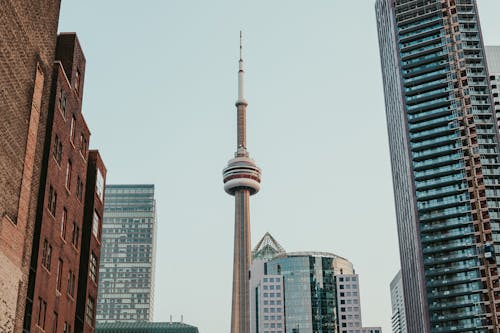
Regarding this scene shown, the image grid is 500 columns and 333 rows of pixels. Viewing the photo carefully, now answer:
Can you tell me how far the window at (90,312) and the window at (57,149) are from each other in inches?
611

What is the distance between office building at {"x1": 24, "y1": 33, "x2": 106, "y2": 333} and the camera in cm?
4628

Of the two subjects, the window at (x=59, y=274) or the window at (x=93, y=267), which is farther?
the window at (x=93, y=267)

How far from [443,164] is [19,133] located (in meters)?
142

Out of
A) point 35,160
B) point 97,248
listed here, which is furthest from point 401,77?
point 35,160

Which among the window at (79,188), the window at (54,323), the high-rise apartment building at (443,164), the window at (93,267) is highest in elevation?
the high-rise apartment building at (443,164)

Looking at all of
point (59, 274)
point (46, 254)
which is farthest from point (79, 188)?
point (46, 254)

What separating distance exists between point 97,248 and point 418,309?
11384cm

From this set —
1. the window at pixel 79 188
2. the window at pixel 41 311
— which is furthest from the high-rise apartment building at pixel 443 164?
the window at pixel 41 311

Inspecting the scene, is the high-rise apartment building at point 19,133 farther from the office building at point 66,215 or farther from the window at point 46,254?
the window at point 46,254

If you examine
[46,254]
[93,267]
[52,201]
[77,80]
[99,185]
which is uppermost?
[77,80]

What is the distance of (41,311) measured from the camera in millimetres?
46062

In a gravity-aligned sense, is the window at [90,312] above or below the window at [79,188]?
below

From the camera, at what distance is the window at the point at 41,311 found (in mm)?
45591

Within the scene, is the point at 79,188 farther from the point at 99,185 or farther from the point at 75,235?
the point at 99,185
